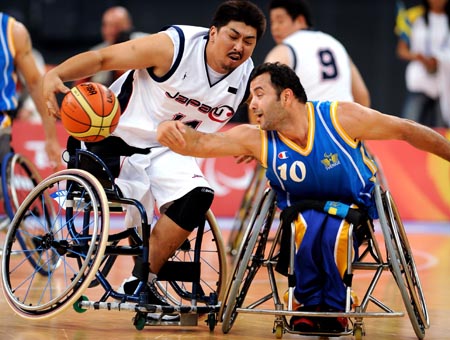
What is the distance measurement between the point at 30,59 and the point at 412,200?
5.50m

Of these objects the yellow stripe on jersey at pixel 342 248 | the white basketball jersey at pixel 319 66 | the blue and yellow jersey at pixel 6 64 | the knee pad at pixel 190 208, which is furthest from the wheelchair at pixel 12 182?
the yellow stripe on jersey at pixel 342 248

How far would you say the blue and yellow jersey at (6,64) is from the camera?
25.0 feet

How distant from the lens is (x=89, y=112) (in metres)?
5.15

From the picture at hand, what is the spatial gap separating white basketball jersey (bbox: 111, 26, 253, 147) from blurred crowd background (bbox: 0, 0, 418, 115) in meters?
8.82

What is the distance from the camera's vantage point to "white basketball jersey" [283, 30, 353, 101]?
28.1 ft

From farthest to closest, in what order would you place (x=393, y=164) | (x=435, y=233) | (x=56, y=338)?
(x=393, y=164), (x=435, y=233), (x=56, y=338)

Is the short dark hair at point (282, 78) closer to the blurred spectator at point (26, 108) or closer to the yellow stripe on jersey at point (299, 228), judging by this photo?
the yellow stripe on jersey at point (299, 228)

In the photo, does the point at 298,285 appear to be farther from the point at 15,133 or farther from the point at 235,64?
the point at 15,133

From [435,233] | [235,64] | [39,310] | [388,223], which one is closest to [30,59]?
[235,64]

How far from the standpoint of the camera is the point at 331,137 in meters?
5.14

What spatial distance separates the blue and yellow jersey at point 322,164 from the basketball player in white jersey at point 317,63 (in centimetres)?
328

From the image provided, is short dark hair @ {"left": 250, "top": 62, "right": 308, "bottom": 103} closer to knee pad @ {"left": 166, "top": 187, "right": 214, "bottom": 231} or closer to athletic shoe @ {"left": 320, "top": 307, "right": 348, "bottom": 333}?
knee pad @ {"left": 166, "top": 187, "right": 214, "bottom": 231}

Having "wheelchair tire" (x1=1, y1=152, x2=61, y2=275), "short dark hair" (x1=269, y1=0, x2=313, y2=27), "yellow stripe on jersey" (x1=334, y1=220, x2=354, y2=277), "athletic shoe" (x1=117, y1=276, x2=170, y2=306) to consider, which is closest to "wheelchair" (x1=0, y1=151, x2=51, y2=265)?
"wheelchair tire" (x1=1, y1=152, x2=61, y2=275)

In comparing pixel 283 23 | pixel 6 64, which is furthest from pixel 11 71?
pixel 283 23
